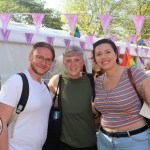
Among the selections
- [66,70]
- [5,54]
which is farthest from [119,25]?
[66,70]

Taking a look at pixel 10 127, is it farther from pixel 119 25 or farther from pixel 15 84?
pixel 119 25

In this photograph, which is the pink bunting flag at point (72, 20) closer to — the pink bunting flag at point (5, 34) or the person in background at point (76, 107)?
the pink bunting flag at point (5, 34)

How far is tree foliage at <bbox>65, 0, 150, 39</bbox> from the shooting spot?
27.4m

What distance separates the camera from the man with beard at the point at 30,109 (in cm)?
233

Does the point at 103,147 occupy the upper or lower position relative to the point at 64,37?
lower

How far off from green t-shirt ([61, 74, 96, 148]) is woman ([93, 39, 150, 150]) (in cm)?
22

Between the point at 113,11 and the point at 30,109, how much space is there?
86.4ft

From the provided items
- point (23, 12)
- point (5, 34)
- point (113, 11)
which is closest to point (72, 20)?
point (5, 34)

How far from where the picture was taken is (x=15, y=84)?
2344 millimetres

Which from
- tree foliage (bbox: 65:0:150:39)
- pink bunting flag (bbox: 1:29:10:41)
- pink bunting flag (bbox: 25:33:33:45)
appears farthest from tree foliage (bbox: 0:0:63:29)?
pink bunting flag (bbox: 1:29:10:41)

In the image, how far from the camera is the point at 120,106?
8.02ft

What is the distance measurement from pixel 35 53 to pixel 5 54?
3808 millimetres

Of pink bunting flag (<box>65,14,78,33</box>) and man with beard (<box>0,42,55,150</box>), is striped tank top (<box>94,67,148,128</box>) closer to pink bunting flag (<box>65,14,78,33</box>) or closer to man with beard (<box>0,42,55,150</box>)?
man with beard (<box>0,42,55,150</box>)

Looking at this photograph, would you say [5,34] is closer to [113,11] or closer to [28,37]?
[28,37]
